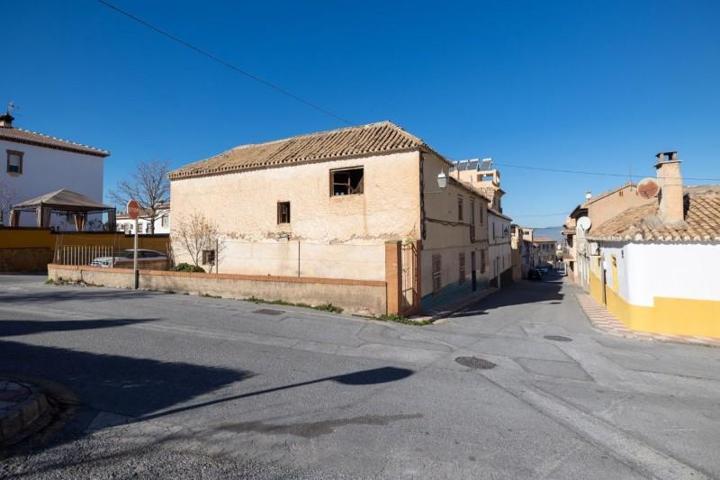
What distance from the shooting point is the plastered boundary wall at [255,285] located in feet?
38.6

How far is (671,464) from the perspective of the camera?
12.7 feet

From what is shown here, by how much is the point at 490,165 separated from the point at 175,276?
40833 mm

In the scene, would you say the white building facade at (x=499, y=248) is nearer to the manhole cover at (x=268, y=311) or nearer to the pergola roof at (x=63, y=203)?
the manhole cover at (x=268, y=311)

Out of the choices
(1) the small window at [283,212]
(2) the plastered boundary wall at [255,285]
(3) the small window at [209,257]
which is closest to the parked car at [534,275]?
(1) the small window at [283,212]

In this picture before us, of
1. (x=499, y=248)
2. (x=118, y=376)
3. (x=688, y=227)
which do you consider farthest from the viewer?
(x=499, y=248)

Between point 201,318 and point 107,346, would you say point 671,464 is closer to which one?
point 107,346

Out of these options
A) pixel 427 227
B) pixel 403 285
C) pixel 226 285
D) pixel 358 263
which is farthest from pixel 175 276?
pixel 427 227

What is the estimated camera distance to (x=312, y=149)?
54.8ft

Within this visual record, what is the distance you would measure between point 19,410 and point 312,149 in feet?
46.1

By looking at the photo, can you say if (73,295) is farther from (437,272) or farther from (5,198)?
(5,198)

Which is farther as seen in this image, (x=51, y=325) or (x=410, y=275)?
(x=410, y=275)

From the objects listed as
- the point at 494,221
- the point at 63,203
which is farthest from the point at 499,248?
the point at 63,203

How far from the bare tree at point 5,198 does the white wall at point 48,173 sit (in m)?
0.07

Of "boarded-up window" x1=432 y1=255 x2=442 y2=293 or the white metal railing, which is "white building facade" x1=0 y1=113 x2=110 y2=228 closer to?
the white metal railing
